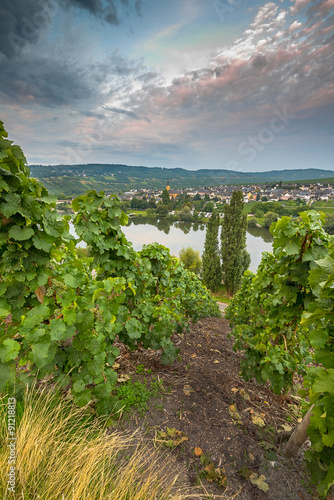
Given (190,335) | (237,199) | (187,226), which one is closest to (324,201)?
(187,226)

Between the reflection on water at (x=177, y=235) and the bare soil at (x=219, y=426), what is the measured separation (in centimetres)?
3994

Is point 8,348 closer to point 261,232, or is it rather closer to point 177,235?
point 177,235

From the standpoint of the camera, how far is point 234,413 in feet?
9.57

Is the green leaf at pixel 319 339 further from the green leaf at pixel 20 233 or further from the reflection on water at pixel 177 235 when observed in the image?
the reflection on water at pixel 177 235

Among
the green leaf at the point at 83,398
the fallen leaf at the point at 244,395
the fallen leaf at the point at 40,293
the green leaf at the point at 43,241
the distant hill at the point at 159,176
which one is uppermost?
the distant hill at the point at 159,176

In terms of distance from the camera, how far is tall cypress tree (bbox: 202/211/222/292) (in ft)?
95.3

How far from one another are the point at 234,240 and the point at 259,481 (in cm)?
2593

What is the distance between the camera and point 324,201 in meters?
82.8

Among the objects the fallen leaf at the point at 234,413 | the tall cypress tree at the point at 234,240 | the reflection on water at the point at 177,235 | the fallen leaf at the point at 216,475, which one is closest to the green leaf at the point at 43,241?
the fallen leaf at the point at 216,475

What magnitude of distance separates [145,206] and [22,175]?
9625 cm

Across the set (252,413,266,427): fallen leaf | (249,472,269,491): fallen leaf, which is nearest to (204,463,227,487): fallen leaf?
(249,472,269,491): fallen leaf

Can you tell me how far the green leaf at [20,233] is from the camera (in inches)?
66.3

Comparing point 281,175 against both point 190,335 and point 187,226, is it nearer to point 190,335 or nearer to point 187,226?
point 187,226

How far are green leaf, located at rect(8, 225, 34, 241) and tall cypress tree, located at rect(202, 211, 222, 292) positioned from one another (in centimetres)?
2822
